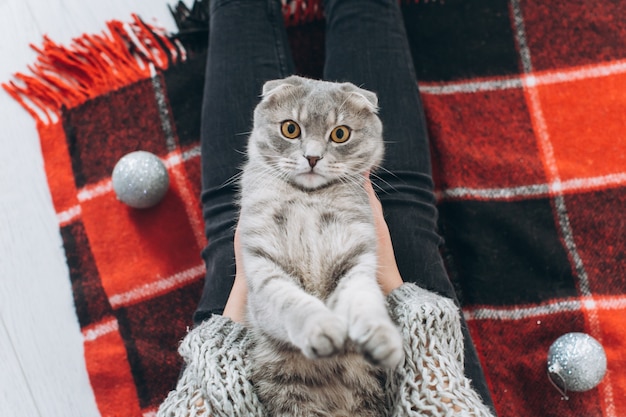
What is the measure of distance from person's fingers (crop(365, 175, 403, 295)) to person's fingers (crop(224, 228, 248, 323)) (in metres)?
0.29

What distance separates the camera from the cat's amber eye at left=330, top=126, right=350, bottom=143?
102 cm

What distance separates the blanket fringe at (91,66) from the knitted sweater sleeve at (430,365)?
1.06 metres

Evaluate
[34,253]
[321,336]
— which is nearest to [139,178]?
[34,253]

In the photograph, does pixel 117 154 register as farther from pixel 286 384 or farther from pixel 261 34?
pixel 286 384

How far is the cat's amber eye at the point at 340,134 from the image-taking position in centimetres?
102

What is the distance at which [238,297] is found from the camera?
111 cm

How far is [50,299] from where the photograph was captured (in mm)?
1440

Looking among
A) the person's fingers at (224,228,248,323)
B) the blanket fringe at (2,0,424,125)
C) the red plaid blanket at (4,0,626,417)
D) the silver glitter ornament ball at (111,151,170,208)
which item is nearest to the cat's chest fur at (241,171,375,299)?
the person's fingers at (224,228,248,323)

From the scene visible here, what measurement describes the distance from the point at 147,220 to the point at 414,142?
785 millimetres

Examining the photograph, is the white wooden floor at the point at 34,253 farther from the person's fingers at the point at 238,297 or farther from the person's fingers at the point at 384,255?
the person's fingers at the point at 384,255

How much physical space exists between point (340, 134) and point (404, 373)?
0.47 metres

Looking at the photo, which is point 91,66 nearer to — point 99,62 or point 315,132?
point 99,62

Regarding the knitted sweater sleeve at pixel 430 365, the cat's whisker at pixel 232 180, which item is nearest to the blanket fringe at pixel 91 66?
the cat's whisker at pixel 232 180

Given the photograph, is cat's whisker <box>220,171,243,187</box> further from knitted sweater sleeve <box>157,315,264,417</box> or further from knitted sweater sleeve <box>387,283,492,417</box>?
knitted sweater sleeve <box>387,283,492,417</box>
